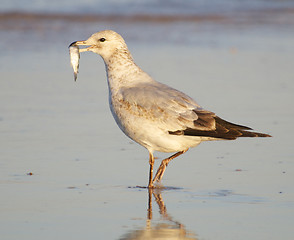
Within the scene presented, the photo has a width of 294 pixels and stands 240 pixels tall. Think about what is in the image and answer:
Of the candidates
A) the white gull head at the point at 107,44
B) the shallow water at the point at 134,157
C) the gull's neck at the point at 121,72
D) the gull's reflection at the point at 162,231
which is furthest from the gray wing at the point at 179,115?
the gull's reflection at the point at 162,231

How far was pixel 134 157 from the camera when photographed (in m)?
6.10

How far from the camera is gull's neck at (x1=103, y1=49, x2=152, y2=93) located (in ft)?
18.3

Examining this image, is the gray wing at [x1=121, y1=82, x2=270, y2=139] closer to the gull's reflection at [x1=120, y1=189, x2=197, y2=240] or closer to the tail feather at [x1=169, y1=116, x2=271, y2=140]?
the tail feather at [x1=169, y1=116, x2=271, y2=140]

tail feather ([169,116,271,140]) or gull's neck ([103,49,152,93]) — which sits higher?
gull's neck ([103,49,152,93])

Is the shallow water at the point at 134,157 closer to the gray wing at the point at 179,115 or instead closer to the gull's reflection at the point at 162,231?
the gull's reflection at the point at 162,231

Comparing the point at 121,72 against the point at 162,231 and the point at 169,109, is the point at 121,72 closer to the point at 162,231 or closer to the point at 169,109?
the point at 169,109

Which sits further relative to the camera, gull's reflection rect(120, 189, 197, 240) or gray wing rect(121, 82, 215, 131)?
gray wing rect(121, 82, 215, 131)

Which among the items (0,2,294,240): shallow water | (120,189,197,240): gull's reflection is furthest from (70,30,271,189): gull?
(120,189,197,240): gull's reflection

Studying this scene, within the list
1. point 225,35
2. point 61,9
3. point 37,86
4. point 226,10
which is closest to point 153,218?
point 37,86

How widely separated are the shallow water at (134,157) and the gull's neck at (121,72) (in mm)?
724

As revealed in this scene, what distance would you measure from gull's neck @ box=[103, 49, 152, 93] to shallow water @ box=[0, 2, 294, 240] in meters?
0.72

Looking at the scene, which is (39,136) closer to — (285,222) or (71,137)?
(71,137)

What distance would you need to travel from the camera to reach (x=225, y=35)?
43.9 ft

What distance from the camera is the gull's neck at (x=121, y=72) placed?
219 inches
